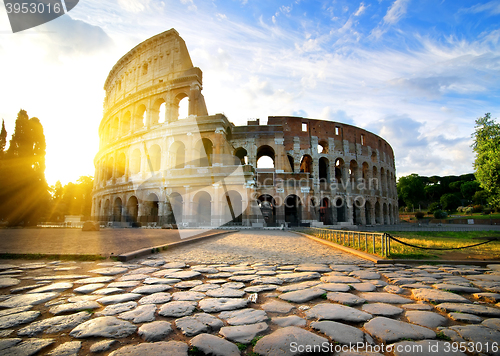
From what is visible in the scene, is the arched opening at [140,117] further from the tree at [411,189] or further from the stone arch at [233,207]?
the tree at [411,189]

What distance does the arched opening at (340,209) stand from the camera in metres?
27.4

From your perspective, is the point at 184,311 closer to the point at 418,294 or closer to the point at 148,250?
the point at 418,294

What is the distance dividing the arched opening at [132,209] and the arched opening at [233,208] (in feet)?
31.5

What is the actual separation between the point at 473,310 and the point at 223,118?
830 inches

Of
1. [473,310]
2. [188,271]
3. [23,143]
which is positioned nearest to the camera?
[473,310]

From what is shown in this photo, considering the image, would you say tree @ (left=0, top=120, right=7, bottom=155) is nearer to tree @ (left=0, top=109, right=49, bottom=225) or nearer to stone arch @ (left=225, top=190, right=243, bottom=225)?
tree @ (left=0, top=109, right=49, bottom=225)

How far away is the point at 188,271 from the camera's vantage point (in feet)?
13.0

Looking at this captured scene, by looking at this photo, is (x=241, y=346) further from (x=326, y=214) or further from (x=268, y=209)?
(x=326, y=214)

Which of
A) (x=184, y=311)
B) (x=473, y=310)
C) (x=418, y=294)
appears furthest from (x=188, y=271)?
(x=473, y=310)

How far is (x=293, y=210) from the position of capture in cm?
2583

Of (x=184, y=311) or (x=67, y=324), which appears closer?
(x=67, y=324)

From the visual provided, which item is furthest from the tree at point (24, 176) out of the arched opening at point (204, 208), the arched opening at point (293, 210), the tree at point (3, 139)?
the arched opening at point (293, 210)

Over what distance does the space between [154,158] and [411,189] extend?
57.3 m

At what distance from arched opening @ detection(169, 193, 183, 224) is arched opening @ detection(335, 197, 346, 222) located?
54.1 feet
